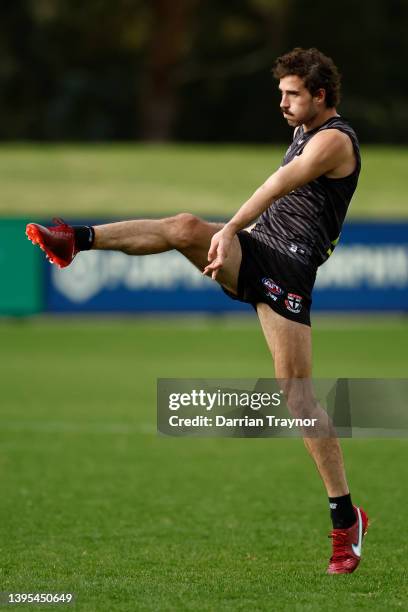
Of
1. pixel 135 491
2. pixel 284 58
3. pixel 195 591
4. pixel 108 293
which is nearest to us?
pixel 195 591

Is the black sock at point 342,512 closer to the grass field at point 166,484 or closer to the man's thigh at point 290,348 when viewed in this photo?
the grass field at point 166,484

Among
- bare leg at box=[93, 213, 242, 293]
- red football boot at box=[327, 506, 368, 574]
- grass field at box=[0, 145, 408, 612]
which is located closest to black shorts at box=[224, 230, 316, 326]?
bare leg at box=[93, 213, 242, 293]

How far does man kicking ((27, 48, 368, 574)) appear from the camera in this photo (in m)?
6.41

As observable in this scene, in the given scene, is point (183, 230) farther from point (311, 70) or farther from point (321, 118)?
point (311, 70)

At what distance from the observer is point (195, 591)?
19.9 ft

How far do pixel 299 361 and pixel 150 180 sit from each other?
28324mm

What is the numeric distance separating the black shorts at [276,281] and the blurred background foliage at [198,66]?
135 feet

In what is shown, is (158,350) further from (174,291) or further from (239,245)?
(239,245)

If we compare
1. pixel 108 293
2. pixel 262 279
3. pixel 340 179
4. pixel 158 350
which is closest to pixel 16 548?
pixel 262 279

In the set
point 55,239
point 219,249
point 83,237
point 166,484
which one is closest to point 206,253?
point 219,249

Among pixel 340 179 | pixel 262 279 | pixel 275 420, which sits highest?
pixel 340 179

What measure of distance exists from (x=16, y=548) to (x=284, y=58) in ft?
9.75

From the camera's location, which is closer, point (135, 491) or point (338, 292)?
point (135, 491)

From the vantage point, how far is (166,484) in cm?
971
